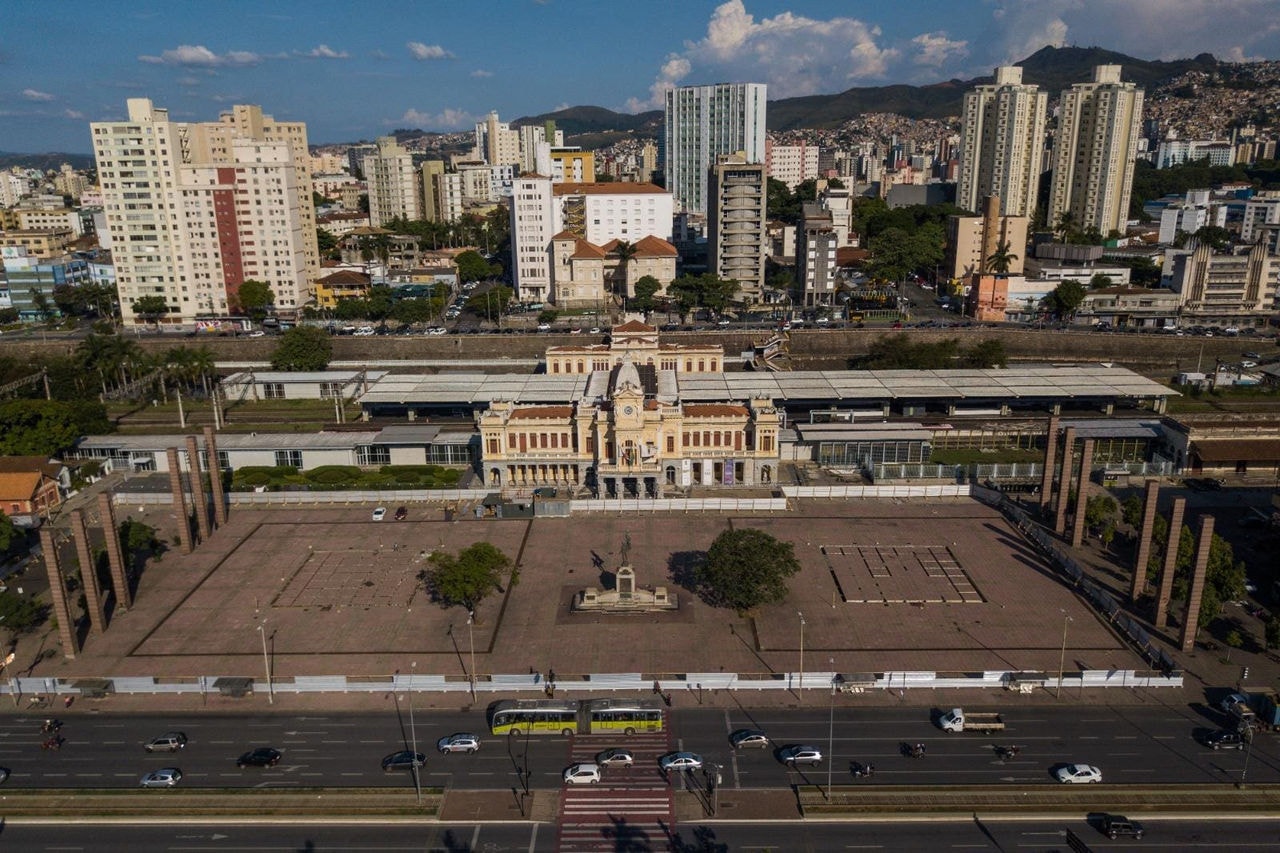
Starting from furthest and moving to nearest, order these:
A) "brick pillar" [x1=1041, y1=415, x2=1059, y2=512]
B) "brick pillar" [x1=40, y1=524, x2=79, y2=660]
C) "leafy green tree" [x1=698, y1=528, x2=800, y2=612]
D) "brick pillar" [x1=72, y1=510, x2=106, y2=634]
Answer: "brick pillar" [x1=1041, y1=415, x2=1059, y2=512] < "leafy green tree" [x1=698, y1=528, x2=800, y2=612] < "brick pillar" [x1=72, y1=510, x2=106, y2=634] < "brick pillar" [x1=40, y1=524, x2=79, y2=660]

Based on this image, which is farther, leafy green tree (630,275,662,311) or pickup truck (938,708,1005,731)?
leafy green tree (630,275,662,311)

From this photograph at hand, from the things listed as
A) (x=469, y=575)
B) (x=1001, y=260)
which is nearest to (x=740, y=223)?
(x=1001, y=260)

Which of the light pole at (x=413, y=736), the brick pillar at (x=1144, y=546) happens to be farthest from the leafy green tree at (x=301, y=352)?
the brick pillar at (x=1144, y=546)

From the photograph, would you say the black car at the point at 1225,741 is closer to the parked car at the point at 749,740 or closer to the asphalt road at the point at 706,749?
the asphalt road at the point at 706,749

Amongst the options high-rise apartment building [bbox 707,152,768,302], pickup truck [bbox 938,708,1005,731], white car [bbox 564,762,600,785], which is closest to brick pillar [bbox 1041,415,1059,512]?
pickup truck [bbox 938,708,1005,731]

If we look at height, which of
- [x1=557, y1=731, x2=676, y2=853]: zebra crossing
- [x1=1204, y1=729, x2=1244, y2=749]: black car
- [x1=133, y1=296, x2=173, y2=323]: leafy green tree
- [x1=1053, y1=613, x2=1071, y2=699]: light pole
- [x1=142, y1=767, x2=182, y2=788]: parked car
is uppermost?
[x1=133, y1=296, x2=173, y2=323]: leafy green tree

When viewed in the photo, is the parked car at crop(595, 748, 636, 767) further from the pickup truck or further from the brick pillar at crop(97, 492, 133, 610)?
the brick pillar at crop(97, 492, 133, 610)

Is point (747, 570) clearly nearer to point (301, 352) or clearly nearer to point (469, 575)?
point (469, 575)
